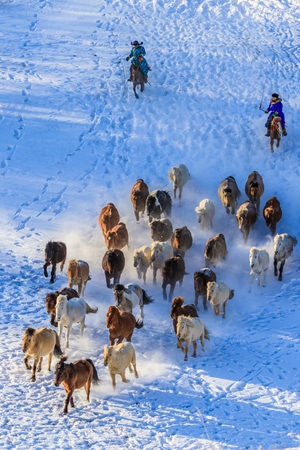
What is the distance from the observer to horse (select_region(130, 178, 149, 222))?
22.3 meters

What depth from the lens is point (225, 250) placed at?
68.9ft

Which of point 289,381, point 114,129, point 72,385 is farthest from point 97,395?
point 114,129

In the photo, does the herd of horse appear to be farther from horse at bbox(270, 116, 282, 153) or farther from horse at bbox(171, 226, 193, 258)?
horse at bbox(270, 116, 282, 153)

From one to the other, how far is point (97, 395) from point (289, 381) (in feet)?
12.0

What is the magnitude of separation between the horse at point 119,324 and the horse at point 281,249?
4.61m

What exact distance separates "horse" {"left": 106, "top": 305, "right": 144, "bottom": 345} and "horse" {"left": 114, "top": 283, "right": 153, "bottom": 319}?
771 millimetres

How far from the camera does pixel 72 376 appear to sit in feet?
51.0

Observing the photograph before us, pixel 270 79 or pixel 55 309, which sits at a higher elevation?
pixel 270 79

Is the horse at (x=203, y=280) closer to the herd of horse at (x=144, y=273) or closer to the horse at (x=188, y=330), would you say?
the herd of horse at (x=144, y=273)

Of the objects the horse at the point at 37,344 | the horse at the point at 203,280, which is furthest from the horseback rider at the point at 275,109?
the horse at the point at 37,344

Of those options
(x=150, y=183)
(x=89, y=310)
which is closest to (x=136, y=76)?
(x=150, y=183)

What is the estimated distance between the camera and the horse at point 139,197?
22.3 meters

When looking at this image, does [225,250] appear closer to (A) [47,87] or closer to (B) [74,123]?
(B) [74,123]

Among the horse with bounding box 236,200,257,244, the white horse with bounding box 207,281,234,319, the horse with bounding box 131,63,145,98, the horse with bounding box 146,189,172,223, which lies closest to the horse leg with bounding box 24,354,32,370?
the white horse with bounding box 207,281,234,319
